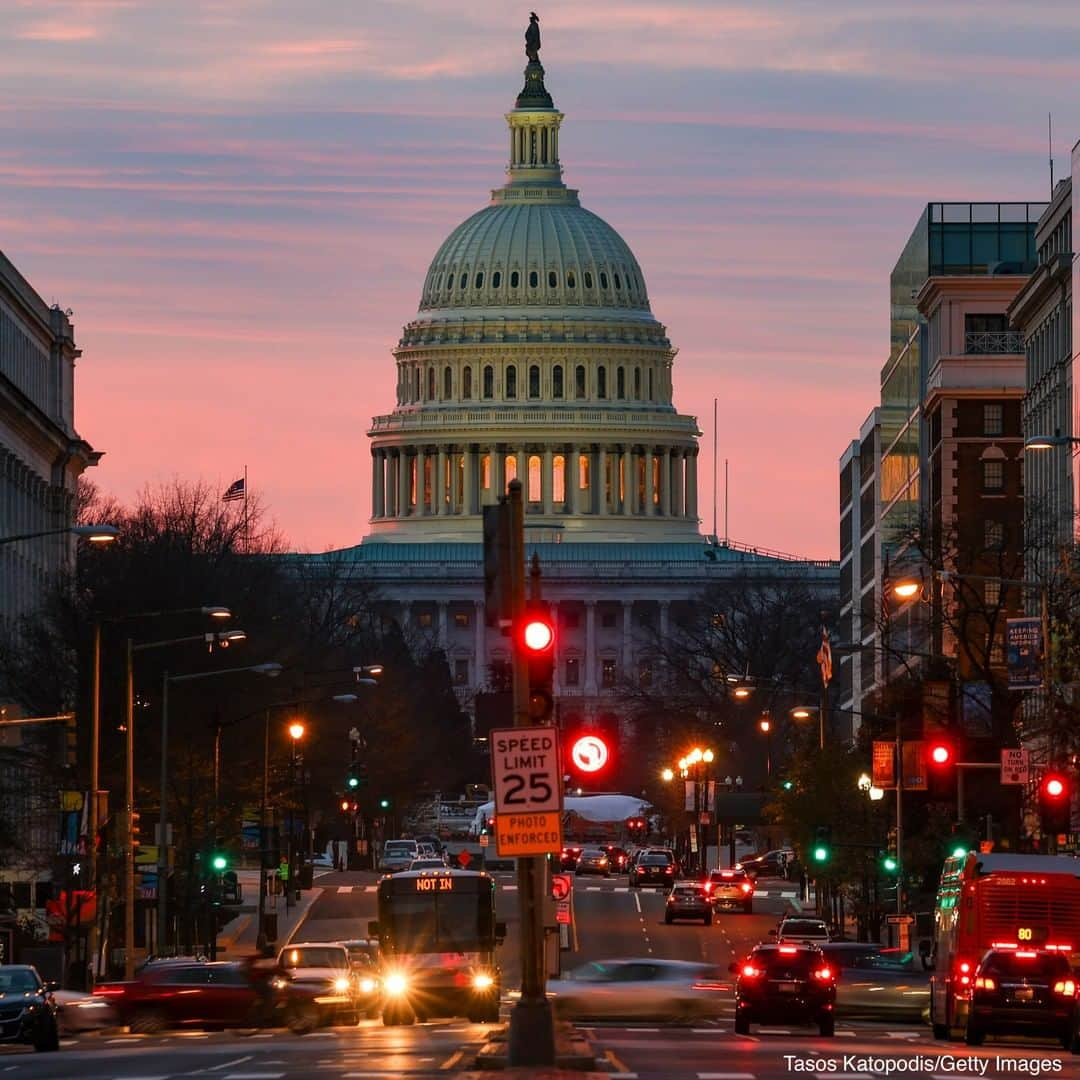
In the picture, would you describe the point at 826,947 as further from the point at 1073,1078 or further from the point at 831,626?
the point at 831,626

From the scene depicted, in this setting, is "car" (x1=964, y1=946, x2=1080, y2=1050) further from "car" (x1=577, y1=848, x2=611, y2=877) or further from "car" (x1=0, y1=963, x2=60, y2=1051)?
"car" (x1=577, y1=848, x2=611, y2=877)

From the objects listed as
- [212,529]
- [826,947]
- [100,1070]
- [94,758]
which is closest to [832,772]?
[212,529]

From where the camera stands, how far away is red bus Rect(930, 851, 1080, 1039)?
155 ft

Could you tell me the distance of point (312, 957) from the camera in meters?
61.7

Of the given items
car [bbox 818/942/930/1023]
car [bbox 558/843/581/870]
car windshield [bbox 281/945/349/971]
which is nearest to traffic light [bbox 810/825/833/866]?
car [bbox 818/942/930/1023]

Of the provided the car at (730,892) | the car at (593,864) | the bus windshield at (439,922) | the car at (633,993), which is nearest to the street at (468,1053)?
the car at (633,993)

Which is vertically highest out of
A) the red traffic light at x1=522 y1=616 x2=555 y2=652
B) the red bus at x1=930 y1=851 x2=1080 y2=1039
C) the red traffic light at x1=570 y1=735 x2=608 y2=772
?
the red traffic light at x1=522 y1=616 x2=555 y2=652

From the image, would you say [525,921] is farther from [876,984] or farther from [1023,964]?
[876,984]

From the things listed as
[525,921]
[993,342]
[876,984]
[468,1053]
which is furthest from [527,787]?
[993,342]

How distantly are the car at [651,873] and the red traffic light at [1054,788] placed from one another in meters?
67.8

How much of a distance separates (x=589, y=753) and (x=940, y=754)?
3663 centimetres

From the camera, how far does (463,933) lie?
6619cm

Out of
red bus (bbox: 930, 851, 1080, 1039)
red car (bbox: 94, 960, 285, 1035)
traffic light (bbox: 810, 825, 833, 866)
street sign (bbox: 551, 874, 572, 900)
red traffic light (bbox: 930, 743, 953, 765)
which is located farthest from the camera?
traffic light (bbox: 810, 825, 833, 866)

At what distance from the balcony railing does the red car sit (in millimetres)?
78935
